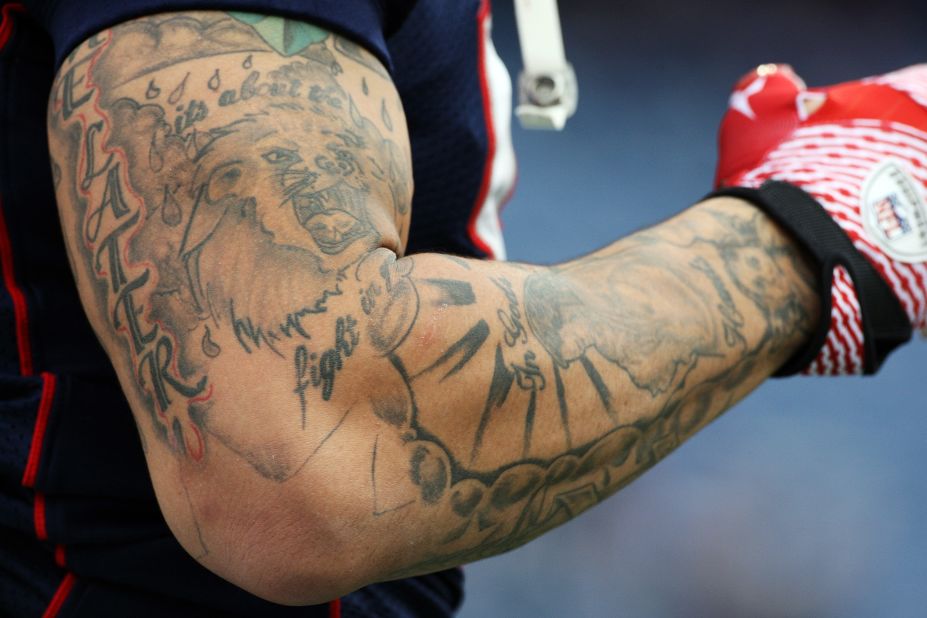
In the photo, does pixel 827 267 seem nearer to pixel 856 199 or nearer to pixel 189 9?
pixel 856 199

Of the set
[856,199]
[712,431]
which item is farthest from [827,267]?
[712,431]

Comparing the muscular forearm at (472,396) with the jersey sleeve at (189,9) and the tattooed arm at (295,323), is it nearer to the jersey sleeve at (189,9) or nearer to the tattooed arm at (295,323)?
the tattooed arm at (295,323)

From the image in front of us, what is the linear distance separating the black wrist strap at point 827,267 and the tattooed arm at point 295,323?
22 centimetres

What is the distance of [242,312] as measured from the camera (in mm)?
467

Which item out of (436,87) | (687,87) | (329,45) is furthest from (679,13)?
(329,45)

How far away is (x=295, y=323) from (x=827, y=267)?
1.28ft

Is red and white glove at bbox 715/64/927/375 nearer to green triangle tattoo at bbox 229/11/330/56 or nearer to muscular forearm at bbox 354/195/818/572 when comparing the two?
muscular forearm at bbox 354/195/818/572

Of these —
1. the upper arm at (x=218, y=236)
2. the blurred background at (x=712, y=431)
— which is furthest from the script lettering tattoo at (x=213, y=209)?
the blurred background at (x=712, y=431)

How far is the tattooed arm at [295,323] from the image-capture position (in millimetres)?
470

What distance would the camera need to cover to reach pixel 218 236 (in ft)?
1.55

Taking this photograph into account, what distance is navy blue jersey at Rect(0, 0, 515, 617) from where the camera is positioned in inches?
22.6

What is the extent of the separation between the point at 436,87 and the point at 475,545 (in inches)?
11.7

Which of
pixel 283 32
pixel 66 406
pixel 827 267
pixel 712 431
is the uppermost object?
pixel 283 32

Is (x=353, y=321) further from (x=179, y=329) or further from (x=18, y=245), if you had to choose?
(x=18, y=245)
